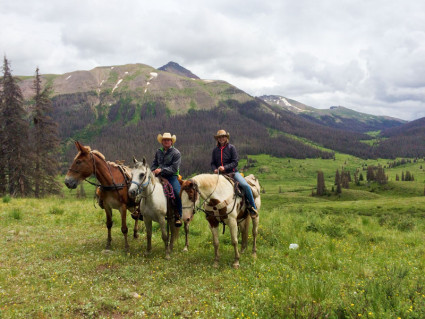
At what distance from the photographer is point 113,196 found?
10.1m

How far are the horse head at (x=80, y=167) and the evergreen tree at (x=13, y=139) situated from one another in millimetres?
27705

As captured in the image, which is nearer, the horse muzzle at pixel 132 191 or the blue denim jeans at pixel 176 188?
the horse muzzle at pixel 132 191

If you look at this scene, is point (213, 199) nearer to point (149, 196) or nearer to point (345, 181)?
point (149, 196)

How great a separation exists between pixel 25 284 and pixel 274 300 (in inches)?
274

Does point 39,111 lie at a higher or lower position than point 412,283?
higher

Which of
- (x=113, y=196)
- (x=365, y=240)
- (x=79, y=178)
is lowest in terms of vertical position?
(x=365, y=240)

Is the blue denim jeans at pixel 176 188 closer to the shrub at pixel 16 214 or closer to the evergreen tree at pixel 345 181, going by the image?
the shrub at pixel 16 214

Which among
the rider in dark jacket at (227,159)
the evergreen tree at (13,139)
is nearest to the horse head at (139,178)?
the rider in dark jacket at (227,159)

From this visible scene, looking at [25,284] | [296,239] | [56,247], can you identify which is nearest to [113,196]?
[56,247]

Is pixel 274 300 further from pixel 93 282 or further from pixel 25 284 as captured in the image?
pixel 25 284

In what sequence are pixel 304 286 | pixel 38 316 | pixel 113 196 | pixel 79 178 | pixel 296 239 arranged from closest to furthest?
pixel 38 316
pixel 304 286
pixel 79 178
pixel 113 196
pixel 296 239

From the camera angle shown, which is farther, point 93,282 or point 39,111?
point 39,111

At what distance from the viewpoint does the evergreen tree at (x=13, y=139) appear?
3045cm

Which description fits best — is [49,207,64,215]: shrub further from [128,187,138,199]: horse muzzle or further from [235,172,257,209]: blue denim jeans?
[235,172,257,209]: blue denim jeans
